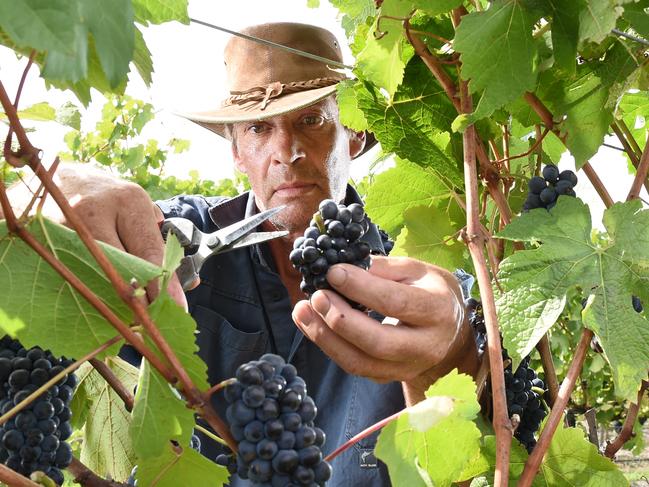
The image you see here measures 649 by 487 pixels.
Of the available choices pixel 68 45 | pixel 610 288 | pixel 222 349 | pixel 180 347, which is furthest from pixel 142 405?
pixel 222 349

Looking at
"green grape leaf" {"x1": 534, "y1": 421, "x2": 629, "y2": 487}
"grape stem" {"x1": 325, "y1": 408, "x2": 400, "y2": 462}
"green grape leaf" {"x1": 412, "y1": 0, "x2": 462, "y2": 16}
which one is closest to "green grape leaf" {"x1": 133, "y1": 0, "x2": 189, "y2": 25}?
"green grape leaf" {"x1": 412, "y1": 0, "x2": 462, "y2": 16}

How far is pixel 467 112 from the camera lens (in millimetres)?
1393

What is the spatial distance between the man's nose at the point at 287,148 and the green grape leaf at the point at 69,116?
164cm

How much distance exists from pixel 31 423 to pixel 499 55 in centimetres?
84

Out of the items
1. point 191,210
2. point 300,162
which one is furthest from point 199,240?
point 191,210

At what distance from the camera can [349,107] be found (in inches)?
62.8

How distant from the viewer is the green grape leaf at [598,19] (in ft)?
3.53

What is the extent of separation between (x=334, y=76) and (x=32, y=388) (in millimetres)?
2112

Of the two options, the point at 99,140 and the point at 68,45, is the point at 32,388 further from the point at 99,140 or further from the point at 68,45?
the point at 99,140

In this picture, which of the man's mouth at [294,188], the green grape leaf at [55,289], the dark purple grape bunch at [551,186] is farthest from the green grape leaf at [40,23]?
the man's mouth at [294,188]

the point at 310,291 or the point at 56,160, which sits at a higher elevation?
the point at 56,160

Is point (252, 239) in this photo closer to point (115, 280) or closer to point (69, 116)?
point (69, 116)

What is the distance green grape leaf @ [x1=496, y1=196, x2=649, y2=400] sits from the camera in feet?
3.82

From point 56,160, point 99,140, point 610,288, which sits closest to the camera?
point 56,160
